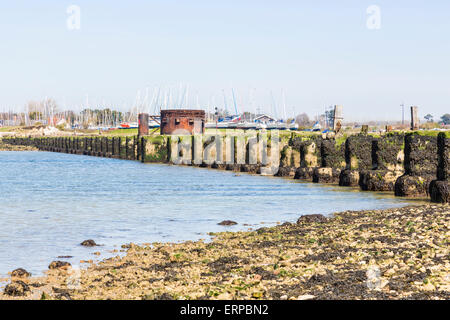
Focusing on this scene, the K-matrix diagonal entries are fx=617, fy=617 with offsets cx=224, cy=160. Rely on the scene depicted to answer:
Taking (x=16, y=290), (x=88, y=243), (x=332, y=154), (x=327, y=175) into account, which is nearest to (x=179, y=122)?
(x=332, y=154)

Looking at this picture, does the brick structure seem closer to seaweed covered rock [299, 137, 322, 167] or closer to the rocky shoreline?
seaweed covered rock [299, 137, 322, 167]

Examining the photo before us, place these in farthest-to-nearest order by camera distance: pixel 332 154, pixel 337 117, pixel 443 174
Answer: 1. pixel 337 117
2. pixel 332 154
3. pixel 443 174

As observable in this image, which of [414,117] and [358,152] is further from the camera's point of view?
[414,117]

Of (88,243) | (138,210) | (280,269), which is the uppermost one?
(280,269)

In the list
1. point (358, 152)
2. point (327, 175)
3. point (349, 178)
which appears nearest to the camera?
point (349, 178)

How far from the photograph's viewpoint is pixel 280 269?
14.6 m

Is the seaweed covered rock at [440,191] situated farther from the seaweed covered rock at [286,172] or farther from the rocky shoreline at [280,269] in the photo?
the seaweed covered rock at [286,172]

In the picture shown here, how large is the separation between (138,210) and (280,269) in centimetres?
1853

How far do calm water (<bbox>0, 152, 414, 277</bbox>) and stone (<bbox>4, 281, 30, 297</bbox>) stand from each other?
9.67ft

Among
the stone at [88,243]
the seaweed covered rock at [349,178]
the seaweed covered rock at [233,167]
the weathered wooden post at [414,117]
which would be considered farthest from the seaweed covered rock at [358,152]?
the stone at [88,243]

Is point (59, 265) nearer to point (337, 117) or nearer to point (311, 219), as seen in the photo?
point (311, 219)

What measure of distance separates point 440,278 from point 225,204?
850 inches

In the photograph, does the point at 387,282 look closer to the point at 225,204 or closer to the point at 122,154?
the point at 225,204
